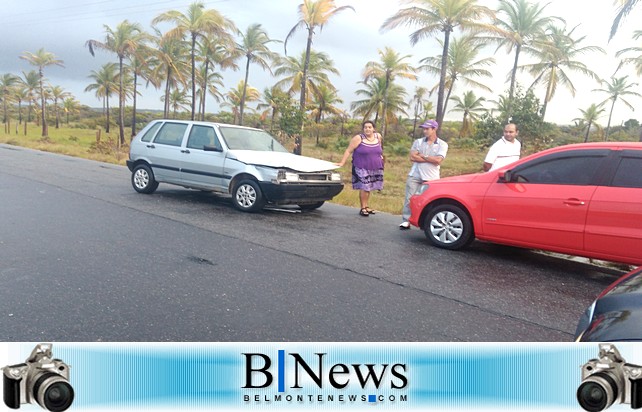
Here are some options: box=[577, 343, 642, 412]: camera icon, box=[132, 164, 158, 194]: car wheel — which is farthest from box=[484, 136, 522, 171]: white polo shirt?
box=[132, 164, 158, 194]: car wheel

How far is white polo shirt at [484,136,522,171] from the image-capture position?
6965 mm

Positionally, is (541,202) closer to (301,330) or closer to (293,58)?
(301,330)

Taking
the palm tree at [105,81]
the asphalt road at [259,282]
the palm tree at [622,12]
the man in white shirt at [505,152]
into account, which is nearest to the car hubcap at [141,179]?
the asphalt road at [259,282]

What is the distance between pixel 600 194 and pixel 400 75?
132 ft

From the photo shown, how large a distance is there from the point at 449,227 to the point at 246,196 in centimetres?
350

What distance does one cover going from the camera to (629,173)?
16.4 ft

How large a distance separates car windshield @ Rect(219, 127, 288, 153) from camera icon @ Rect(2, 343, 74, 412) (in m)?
6.84

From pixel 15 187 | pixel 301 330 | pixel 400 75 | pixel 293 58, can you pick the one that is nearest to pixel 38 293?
pixel 301 330

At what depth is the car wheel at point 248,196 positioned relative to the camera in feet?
26.1

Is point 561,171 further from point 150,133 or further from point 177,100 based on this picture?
point 177,100

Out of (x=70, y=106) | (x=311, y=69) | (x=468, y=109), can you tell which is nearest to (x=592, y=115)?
(x=468, y=109)

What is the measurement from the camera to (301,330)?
11.1ft

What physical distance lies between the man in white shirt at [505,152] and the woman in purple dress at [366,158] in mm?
1806

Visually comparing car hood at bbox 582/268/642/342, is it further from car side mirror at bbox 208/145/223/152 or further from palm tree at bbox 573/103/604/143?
palm tree at bbox 573/103/604/143
